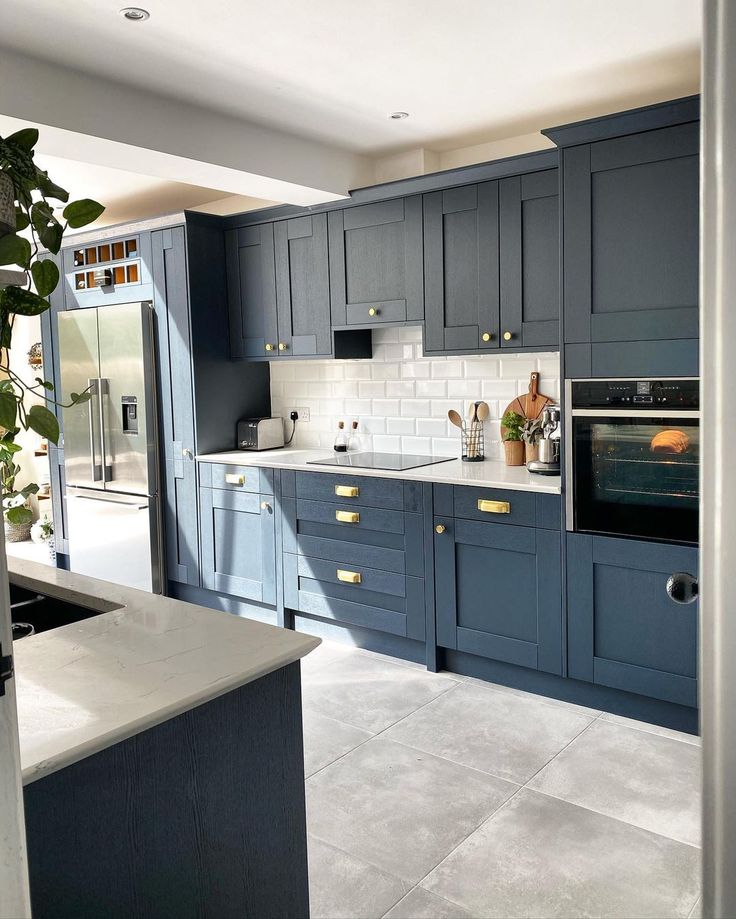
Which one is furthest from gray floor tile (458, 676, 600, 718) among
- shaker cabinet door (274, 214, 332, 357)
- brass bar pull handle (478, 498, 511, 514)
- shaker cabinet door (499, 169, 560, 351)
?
shaker cabinet door (274, 214, 332, 357)

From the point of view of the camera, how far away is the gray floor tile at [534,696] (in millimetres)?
3366

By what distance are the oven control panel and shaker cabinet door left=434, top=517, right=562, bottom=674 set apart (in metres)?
0.57

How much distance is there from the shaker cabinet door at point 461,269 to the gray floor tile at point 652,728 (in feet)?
5.48

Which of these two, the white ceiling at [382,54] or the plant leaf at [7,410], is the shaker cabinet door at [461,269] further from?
the plant leaf at [7,410]

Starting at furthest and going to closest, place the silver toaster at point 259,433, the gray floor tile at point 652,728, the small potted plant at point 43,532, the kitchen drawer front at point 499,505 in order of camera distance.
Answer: the small potted plant at point 43,532 → the silver toaster at point 259,433 → the kitchen drawer front at point 499,505 → the gray floor tile at point 652,728

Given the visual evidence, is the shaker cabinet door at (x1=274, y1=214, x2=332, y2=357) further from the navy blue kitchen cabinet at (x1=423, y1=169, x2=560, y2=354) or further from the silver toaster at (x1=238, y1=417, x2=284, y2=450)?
the navy blue kitchen cabinet at (x1=423, y1=169, x2=560, y2=354)

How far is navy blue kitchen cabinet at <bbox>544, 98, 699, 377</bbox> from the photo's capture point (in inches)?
116

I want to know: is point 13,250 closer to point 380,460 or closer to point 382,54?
point 382,54

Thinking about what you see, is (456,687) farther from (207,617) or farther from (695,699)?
(207,617)

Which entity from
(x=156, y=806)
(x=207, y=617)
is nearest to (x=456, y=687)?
(x=207, y=617)

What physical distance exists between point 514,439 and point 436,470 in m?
0.42

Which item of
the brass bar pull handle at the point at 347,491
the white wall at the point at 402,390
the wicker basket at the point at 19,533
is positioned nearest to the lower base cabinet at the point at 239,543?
the brass bar pull handle at the point at 347,491

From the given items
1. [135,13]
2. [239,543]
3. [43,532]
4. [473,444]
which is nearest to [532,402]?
[473,444]

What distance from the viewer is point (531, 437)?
12.9 feet
